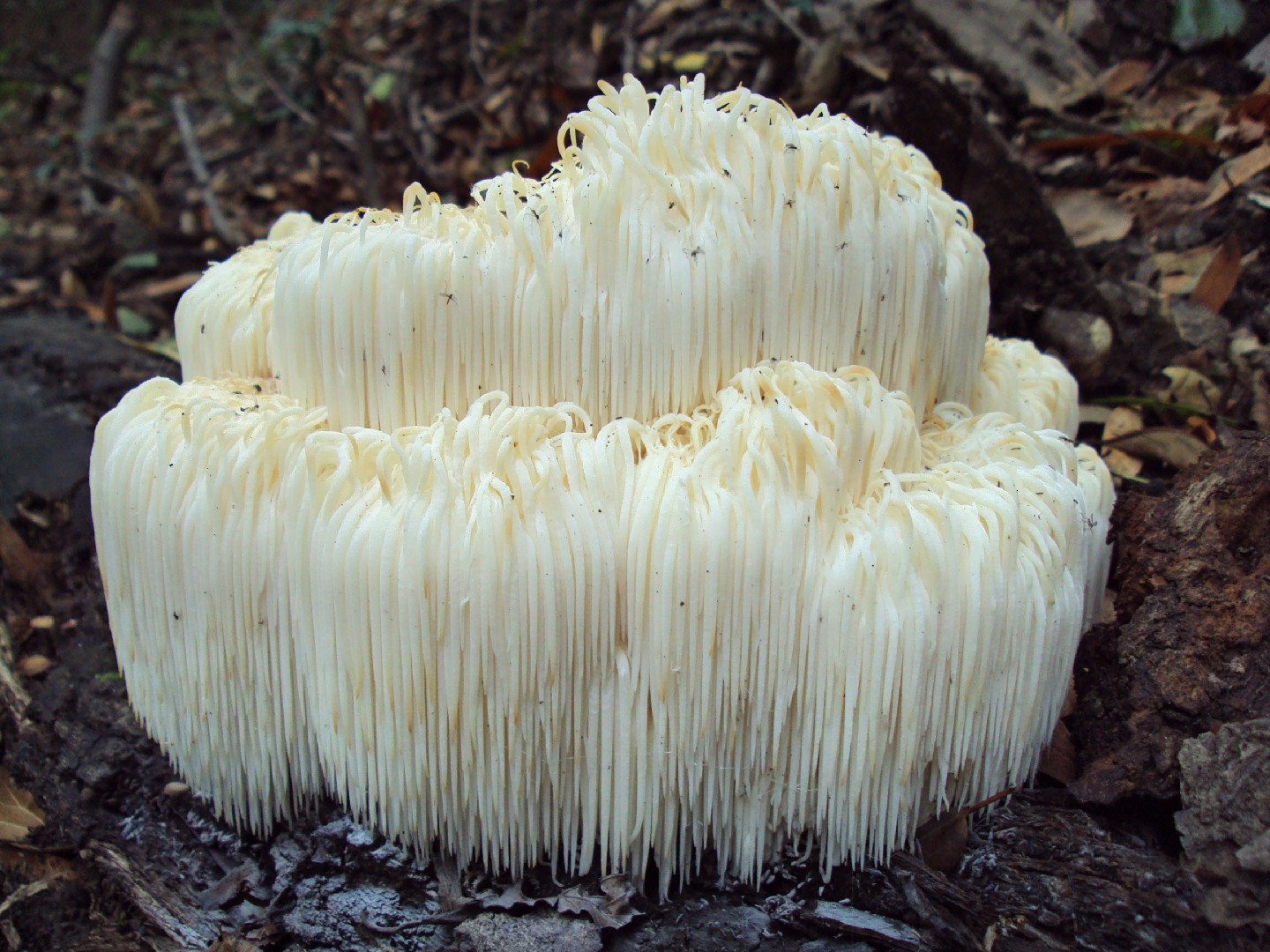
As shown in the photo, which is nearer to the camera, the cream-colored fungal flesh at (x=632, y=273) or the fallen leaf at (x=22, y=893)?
the cream-colored fungal flesh at (x=632, y=273)

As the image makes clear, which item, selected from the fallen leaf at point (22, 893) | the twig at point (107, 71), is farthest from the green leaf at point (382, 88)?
the fallen leaf at point (22, 893)

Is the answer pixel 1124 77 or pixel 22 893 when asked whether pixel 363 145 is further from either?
pixel 22 893

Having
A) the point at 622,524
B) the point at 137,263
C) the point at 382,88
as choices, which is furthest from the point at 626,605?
the point at 382,88

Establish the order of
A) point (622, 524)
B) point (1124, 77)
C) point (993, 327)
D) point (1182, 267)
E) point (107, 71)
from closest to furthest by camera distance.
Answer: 1. point (622, 524)
2. point (1182, 267)
3. point (993, 327)
4. point (1124, 77)
5. point (107, 71)

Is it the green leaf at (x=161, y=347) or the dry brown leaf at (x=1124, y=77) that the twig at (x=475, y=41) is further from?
the dry brown leaf at (x=1124, y=77)

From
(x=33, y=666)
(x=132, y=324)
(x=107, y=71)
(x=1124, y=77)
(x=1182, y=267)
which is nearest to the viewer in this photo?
(x=33, y=666)

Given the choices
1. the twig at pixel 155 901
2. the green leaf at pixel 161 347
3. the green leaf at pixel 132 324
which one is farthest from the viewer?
the green leaf at pixel 132 324
